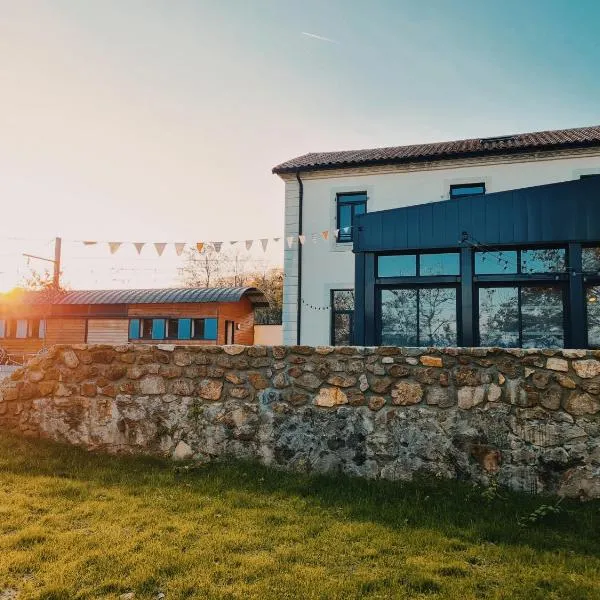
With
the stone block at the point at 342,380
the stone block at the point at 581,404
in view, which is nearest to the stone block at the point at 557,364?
the stone block at the point at 581,404

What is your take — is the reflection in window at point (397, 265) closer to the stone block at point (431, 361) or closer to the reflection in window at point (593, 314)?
the reflection in window at point (593, 314)

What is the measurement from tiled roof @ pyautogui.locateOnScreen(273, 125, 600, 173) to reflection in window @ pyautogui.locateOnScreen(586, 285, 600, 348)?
6.47 metres

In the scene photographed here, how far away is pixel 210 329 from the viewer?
2005cm

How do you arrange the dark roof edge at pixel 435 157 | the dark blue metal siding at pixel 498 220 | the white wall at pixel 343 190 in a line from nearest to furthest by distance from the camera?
1. the dark blue metal siding at pixel 498 220
2. the dark roof edge at pixel 435 157
3. the white wall at pixel 343 190

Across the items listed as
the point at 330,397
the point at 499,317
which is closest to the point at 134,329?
the point at 499,317

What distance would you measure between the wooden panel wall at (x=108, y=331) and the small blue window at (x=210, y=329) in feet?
11.9

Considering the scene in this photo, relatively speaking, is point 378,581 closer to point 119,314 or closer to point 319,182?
point 319,182

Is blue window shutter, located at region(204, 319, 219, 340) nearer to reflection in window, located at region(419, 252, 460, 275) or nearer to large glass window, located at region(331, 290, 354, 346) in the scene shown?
large glass window, located at region(331, 290, 354, 346)

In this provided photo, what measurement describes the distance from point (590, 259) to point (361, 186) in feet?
25.1

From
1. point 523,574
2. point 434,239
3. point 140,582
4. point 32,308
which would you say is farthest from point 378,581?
point 32,308

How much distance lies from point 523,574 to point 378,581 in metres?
0.87

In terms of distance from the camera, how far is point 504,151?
43.1 ft

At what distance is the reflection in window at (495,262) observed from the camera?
26.2 feet

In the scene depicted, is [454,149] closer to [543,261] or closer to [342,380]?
[543,261]
